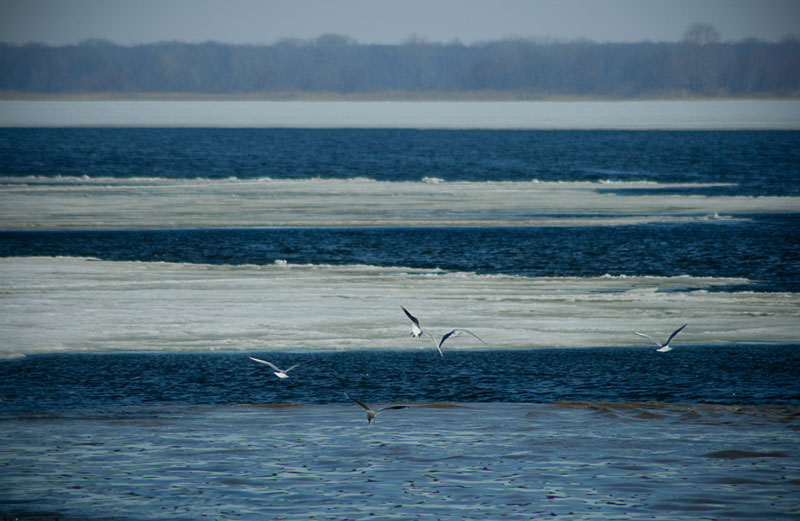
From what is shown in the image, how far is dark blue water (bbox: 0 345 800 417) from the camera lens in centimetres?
1091

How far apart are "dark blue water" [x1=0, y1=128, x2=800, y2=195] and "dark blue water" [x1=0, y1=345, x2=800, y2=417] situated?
2674 centimetres

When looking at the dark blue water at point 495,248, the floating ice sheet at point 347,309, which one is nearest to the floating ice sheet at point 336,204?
the dark blue water at point 495,248

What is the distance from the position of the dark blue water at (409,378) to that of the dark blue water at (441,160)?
26740 millimetres

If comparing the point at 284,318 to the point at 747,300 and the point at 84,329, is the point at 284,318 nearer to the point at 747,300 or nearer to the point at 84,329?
the point at 84,329

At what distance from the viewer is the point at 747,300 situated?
15398 mm

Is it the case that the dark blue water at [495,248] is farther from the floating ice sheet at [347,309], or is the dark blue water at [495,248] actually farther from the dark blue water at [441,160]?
the dark blue water at [441,160]

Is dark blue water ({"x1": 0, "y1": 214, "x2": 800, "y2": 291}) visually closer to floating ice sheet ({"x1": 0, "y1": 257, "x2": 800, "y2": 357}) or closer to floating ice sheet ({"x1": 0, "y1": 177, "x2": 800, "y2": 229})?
floating ice sheet ({"x1": 0, "y1": 177, "x2": 800, "y2": 229})

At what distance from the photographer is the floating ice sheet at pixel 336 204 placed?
86.6 ft

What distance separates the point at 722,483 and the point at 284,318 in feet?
24.5

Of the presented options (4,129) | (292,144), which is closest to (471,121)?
(292,144)

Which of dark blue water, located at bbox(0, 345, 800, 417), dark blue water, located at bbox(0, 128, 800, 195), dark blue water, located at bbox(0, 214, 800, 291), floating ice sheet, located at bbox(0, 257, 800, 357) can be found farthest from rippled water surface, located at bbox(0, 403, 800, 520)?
dark blue water, located at bbox(0, 128, 800, 195)

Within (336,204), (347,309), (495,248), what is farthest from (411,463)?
(336,204)

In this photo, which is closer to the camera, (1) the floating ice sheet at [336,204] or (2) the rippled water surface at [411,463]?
(2) the rippled water surface at [411,463]

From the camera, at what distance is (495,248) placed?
22.7m
